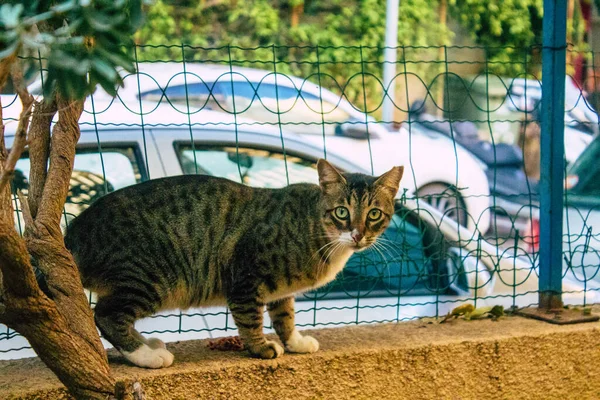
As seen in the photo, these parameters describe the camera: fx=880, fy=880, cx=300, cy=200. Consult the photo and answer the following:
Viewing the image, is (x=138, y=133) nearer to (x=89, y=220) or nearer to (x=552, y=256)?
(x=89, y=220)

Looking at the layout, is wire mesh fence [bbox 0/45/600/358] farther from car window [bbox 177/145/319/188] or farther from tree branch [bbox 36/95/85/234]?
tree branch [bbox 36/95/85/234]

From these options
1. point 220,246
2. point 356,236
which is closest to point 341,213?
point 356,236

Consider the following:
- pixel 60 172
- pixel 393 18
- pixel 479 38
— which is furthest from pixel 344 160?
pixel 479 38

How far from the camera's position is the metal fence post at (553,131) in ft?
13.7

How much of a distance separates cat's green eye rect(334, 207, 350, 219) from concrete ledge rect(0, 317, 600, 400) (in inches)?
22.1

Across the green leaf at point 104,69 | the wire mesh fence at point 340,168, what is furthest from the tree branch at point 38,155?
the green leaf at point 104,69

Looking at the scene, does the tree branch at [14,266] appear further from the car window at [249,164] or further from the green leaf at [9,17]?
the car window at [249,164]

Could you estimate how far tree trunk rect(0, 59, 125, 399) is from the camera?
2877mm

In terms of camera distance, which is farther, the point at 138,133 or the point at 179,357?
the point at 138,133

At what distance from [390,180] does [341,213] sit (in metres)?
0.28

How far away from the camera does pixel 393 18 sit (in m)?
A: 13.3

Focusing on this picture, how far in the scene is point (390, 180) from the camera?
3.93m

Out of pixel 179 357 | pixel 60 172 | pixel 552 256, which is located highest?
pixel 60 172

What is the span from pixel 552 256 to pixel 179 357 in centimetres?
187
